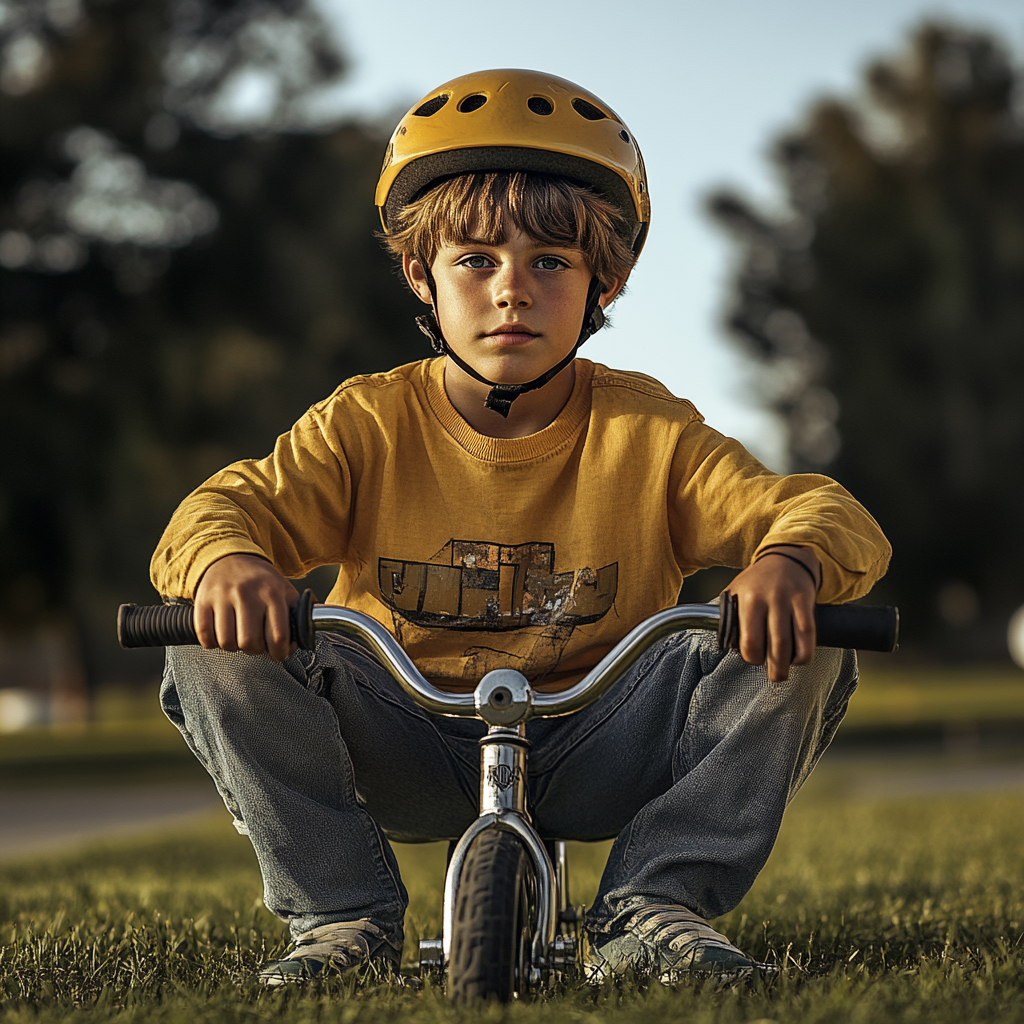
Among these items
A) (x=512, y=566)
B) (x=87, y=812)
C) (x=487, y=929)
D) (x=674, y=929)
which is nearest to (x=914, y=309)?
(x=87, y=812)

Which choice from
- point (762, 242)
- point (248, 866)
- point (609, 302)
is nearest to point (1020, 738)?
point (762, 242)

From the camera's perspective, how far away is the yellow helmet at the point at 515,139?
2967 millimetres

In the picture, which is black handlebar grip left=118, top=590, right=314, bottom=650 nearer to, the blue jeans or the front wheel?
the blue jeans

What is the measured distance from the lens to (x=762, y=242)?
1220 inches

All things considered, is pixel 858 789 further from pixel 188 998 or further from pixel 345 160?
pixel 188 998

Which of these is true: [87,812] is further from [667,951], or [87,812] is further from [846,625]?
[846,625]

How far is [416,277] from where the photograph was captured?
3201 mm

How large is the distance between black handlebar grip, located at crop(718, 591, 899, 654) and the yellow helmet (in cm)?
123

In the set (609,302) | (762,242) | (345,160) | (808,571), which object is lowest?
(808,571)

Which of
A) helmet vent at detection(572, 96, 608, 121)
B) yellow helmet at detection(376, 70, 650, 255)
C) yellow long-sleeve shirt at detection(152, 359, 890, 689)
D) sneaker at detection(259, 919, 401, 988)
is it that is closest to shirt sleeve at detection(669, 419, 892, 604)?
yellow long-sleeve shirt at detection(152, 359, 890, 689)

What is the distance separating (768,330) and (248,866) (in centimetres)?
2627

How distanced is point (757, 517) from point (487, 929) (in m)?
1.02

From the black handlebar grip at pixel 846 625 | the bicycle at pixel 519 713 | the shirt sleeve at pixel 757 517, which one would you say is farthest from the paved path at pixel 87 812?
the black handlebar grip at pixel 846 625

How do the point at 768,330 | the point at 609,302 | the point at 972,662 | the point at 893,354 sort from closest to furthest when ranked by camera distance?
1. the point at 609,302
2. the point at 893,354
3. the point at 768,330
4. the point at 972,662
